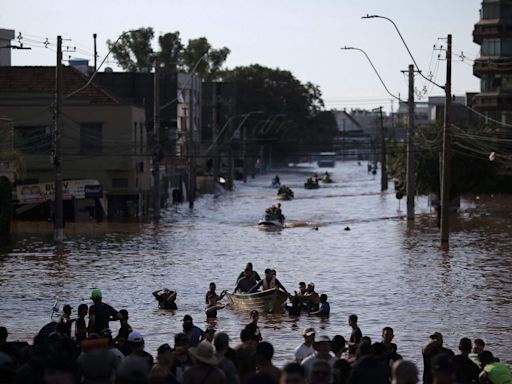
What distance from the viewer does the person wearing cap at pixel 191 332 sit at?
698 inches

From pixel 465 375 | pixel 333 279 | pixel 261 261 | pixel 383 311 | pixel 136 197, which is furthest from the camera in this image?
pixel 136 197

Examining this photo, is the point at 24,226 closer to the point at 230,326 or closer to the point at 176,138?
the point at 230,326

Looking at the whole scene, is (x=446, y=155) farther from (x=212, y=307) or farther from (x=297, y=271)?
(x=212, y=307)

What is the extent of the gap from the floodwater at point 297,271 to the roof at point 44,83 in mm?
7868

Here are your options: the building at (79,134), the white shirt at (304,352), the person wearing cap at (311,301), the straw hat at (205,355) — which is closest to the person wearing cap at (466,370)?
the white shirt at (304,352)

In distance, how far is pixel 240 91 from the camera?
190 m

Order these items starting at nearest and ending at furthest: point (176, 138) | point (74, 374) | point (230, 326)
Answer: point (74, 374) < point (230, 326) < point (176, 138)

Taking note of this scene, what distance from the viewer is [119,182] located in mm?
71312

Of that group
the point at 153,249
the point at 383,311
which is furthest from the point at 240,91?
the point at 383,311

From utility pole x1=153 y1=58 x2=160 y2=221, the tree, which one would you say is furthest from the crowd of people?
the tree

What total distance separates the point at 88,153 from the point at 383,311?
3940 cm

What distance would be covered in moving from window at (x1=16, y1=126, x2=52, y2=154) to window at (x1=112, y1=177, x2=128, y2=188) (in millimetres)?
4115

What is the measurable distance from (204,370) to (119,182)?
59.4 m

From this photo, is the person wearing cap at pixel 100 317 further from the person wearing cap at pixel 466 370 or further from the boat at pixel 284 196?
the boat at pixel 284 196
